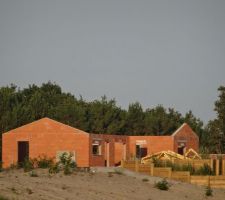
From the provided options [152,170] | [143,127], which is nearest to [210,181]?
[152,170]

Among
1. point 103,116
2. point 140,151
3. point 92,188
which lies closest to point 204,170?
point 92,188

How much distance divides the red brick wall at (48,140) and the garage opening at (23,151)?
1.16m

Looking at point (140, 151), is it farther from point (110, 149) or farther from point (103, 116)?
point (103, 116)

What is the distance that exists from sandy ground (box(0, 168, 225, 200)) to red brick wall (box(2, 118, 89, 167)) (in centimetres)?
1187

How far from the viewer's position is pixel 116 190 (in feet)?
89.3

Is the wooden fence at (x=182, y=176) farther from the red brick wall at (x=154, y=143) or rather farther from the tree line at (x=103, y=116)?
the tree line at (x=103, y=116)

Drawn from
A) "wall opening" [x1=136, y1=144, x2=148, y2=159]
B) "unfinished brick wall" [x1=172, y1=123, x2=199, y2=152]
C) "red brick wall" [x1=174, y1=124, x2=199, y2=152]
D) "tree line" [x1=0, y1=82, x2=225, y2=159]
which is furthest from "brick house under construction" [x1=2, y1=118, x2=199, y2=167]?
"tree line" [x1=0, y1=82, x2=225, y2=159]

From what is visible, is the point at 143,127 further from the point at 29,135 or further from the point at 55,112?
the point at 29,135

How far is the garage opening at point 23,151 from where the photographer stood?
2013 inches

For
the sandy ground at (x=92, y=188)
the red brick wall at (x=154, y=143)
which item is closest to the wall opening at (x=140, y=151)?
the red brick wall at (x=154, y=143)

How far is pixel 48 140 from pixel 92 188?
23.1 metres

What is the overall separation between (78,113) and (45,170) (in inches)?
1365

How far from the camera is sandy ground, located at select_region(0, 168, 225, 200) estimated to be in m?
22.2

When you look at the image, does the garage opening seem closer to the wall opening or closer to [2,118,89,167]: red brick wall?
[2,118,89,167]: red brick wall
